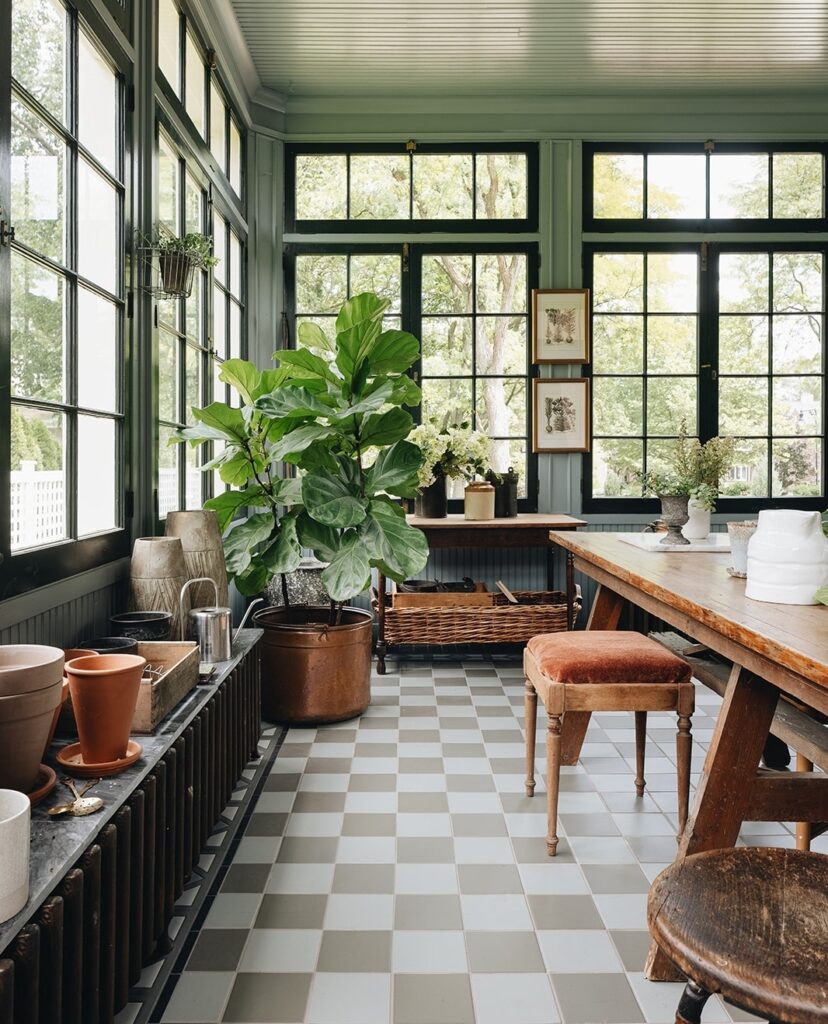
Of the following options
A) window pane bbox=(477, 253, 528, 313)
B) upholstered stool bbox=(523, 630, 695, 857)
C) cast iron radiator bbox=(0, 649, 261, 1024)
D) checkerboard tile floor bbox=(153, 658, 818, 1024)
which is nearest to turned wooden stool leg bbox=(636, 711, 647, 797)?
checkerboard tile floor bbox=(153, 658, 818, 1024)

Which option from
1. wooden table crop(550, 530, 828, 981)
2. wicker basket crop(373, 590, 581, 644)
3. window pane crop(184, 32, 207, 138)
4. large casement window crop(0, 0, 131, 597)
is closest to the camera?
wooden table crop(550, 530, 828, 981)

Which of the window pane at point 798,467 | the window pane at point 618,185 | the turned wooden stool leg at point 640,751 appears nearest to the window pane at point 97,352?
the turned wooden stool leg at point 640,751

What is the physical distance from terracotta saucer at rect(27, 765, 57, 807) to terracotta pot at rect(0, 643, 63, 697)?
0.21 meters

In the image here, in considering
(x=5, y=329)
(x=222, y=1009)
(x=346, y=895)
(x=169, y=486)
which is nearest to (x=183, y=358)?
(x=169, y=486)

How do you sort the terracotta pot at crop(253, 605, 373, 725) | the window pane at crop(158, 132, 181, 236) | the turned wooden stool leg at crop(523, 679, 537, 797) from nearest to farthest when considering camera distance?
the turned wooden stool leg at crop(523, 679, 537, 797), the window pane at crop(158, 132, 181, 236), the terracotta pot at crop(253, 605, 373, 725)

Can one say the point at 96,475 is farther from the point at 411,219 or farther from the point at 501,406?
the point at 411,219

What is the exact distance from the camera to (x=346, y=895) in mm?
2197

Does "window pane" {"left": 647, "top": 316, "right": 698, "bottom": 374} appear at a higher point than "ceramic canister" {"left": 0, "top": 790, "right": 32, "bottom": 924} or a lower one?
higher

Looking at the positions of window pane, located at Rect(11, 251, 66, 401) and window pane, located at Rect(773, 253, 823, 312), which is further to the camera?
window pane, located at Rect(773, 253, 823, 312)

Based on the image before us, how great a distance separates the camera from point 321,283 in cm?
534

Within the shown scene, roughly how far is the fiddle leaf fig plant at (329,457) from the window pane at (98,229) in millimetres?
669

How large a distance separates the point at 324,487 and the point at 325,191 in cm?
279

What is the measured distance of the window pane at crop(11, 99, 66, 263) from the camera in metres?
2.09

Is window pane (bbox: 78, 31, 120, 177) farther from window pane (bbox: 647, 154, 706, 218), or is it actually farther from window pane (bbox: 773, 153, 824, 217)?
window pane (bbox: 773, 153, 824, 217)
